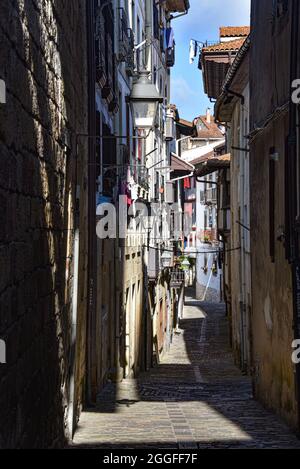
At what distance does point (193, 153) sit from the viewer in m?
64.6

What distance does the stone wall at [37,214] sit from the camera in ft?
17.2

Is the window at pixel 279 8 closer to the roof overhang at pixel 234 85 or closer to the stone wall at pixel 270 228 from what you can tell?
the stone wall at pixel 270 228

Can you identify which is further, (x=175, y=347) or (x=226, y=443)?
(x=175, y=347)

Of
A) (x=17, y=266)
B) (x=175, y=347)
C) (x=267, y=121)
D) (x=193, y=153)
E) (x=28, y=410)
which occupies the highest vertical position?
(x=193, y=153)

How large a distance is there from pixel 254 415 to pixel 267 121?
4163 mm

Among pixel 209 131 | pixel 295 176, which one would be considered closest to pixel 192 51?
pixel 295 176

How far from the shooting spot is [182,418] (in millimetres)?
11109

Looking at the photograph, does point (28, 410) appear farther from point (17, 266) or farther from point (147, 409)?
point (147, 409)

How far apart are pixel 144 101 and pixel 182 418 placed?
4200mm

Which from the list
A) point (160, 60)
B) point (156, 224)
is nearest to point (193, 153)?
point (160, 60)

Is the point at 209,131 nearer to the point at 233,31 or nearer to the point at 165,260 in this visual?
the point at 233,31

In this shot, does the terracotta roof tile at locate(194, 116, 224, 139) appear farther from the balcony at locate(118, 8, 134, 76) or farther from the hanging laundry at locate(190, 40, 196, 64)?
the balcony at locate(118, 8, 134, 76)

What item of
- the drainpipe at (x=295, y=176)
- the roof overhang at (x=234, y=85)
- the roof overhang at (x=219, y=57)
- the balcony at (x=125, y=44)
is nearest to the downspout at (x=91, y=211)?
the drainpipe at (x=295, y=176)

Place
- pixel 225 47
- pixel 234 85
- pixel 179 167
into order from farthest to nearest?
pixel 179 167
pixel 225 47
pixel 234 85
